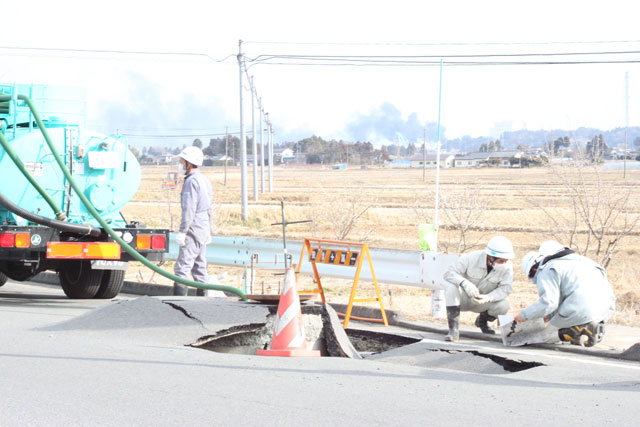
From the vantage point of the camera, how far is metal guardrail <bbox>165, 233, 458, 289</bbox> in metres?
10.3

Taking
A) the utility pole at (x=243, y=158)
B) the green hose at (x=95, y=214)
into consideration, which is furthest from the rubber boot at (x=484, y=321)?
the utility pole at (x=243, y=158)

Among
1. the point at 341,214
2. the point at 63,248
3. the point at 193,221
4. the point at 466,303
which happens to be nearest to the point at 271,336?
the point at 466,303

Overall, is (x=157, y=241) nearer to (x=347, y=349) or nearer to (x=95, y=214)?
(x=95, y=214)

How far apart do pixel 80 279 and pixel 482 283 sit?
18.9 feet

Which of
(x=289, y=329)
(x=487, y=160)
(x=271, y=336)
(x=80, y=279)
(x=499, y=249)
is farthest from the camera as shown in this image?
(x=487, y=160)

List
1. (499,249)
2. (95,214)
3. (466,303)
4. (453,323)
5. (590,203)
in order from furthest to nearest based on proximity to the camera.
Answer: (590,203) < (95,214) < (466,303) < (499,249) < (453,323)

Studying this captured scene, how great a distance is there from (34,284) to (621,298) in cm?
1014

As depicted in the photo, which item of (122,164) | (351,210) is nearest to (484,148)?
(351,210)

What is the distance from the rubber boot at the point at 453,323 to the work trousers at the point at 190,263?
10.9ft

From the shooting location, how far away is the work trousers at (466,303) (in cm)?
888

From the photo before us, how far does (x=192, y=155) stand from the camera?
1045cm

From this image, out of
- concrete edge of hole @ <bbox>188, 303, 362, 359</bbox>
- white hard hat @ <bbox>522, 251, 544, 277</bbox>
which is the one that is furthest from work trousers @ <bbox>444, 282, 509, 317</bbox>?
concrete edge of hole @ <bbox>188, 303, 362, 359</bbox>

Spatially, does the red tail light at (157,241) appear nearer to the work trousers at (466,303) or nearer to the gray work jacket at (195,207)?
the gray work jacket at (195,207)

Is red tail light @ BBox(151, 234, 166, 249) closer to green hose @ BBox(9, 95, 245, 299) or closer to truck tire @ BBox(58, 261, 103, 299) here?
green hose @ BBox(9, 95, 245, 299)
